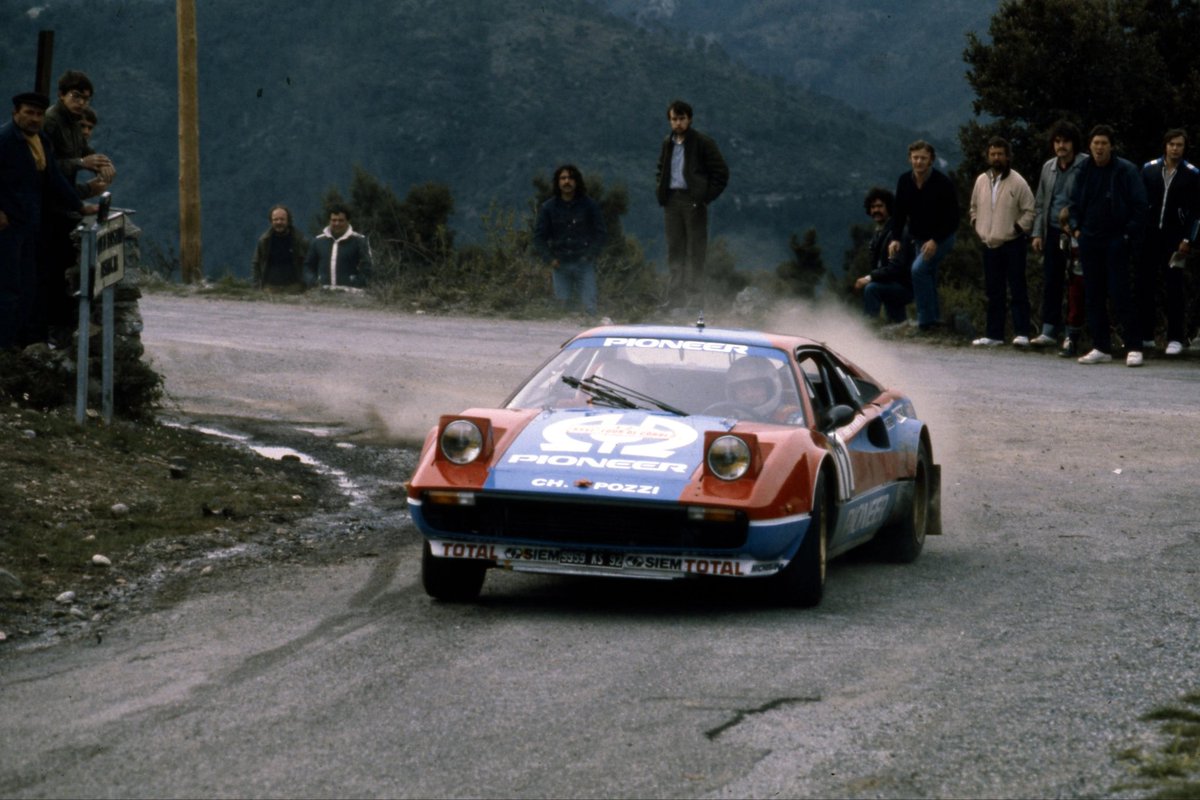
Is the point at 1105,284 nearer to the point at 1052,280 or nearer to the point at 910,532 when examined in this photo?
the point at 1052,280

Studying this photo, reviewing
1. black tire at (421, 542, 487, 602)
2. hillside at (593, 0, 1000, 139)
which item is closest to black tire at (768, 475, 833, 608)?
black tire at (421, 542, 487, 602)

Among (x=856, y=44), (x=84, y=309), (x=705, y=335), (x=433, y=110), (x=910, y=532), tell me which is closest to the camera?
(x=705, y=335)

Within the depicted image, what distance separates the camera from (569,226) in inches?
874

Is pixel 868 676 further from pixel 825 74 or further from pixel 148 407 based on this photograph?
pixel 825 74

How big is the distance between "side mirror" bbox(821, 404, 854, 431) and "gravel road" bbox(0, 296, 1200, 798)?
0.77 meters

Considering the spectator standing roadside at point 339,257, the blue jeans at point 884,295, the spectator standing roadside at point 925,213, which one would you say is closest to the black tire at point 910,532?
the spectator standing roadside at point 925,213

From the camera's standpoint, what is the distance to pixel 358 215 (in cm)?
6241

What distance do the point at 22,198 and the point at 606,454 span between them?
20.4ft

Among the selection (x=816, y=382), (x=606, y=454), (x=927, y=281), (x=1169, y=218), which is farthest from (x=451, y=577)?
(x=927, y=281)

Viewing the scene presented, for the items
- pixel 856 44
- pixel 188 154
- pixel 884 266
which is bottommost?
pixel 884 266

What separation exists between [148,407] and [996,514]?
6.03 m

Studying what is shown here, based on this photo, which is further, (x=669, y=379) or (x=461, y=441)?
(x=669, y=379)

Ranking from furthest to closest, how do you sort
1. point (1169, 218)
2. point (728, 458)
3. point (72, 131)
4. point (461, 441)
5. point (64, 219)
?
point (1169, 218)
point (72, 131)
point (64, 219)
point (461, 441)
point (728, 458)

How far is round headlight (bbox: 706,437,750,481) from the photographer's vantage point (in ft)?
26.4
